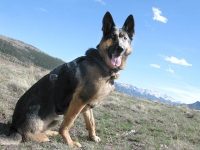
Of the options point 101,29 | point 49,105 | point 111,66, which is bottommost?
point 49,105

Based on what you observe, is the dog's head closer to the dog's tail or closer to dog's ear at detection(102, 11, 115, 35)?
dog's ear at detection(102, 11, 115, 35)

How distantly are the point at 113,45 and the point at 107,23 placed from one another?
1.76 feet

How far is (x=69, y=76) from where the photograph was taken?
568 centimetres

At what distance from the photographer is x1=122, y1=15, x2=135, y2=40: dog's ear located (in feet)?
19.7

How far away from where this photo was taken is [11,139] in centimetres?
526

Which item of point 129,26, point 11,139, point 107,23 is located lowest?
point 11,139

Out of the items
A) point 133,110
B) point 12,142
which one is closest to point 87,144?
point 12,142

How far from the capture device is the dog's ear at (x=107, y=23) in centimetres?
582

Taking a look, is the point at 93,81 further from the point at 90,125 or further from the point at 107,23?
the point at 90,125

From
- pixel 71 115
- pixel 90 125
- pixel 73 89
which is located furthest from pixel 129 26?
pixel 90 125

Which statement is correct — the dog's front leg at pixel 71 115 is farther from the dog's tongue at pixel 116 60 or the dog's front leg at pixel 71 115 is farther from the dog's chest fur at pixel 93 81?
the dog's tongue at pixel 116 60

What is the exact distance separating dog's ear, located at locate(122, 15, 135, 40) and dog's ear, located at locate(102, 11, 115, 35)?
33cm

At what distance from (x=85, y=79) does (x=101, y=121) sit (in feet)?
11.2

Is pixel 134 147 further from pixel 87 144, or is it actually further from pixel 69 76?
pixel 69 76
